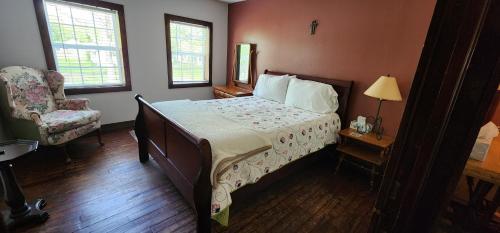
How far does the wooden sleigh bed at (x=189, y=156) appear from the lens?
4.68 ft

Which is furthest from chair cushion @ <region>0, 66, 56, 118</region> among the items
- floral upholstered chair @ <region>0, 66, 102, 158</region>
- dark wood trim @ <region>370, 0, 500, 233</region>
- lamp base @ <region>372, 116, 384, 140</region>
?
lamp base @ <region>372, 116, 384, 140</region>

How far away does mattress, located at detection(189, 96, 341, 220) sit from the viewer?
160 centimetres

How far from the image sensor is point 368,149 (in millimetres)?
2574

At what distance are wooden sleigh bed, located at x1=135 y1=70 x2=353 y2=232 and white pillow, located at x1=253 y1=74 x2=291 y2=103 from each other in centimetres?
52

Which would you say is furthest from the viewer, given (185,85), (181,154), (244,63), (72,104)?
(185,85)

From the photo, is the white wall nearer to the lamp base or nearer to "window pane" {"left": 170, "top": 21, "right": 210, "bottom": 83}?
"window pane" {"left": 170, "top": 21, "right": 210, "bottom": 83}

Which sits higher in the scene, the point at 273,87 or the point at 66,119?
the point at 273,87

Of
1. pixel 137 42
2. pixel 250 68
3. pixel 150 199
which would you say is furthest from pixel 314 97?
pixel 137 42

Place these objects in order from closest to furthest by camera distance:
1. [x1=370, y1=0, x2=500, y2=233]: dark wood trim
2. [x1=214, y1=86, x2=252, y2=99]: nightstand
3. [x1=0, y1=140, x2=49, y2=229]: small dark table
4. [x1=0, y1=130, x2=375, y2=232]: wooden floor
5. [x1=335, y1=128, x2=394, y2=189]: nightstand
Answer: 1. [x1=370, y1=0, x2=500, y2=233]: dark wood trim
2. [x1=0, y1=140, x2=49, y2=229]: small dark table
3. [x1=0, y1=130, x2=375, y2=232]: wooden floor
4. [x1=335, y1=128, x2=394, y2=189]: nightstand
5. [x1=214, y1=86, x2=252, y2=99]: nightstand

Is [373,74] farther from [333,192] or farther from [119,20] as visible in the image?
[119,20]

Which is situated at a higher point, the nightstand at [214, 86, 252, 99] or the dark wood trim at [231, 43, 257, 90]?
the dark wood trim at [231, 43, 257, 90]

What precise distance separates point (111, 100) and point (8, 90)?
121 centimetres

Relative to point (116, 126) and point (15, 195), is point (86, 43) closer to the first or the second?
point (116, 126)

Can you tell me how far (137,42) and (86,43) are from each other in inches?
26.7
